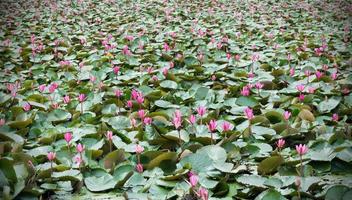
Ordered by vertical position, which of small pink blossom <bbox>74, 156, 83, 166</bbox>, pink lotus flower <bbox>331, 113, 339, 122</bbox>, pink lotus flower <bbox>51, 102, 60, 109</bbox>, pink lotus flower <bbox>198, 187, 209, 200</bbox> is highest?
pink lotus flower <bbox>198, 187, 209, 200</bbox>

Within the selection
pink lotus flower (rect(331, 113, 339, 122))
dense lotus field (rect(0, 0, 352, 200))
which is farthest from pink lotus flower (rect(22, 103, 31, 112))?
pink lotus flower (rect(331, 113, 339, 122))

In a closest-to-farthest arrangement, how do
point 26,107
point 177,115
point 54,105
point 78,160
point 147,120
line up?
1. point 78,160
2. point 177,115
3. point 147,120
4. point 26,107
5. point 54,105

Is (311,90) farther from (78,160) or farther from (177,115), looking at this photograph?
(78,160)

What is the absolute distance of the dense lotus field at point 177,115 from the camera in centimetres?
140

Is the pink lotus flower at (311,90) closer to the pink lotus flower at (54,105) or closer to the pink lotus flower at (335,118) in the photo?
the pink lotus flower at (335,118)

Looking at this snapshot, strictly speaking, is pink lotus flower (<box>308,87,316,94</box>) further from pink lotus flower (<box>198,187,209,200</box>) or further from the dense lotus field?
pink lotus flower (<box>198,187,209,200</box>)

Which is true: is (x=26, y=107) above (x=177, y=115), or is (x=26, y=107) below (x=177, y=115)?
below

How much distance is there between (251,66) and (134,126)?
4.50 ft

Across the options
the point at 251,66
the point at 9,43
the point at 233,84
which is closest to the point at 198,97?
the point at 233,84

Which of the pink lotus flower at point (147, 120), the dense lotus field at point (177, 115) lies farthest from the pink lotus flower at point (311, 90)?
the pink lotus flower at point (147, 120)

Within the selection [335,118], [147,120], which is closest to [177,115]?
[147,120]

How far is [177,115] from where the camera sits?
68.4 inches

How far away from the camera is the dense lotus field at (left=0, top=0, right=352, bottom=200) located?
55.0 inches

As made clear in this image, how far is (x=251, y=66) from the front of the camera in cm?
297
